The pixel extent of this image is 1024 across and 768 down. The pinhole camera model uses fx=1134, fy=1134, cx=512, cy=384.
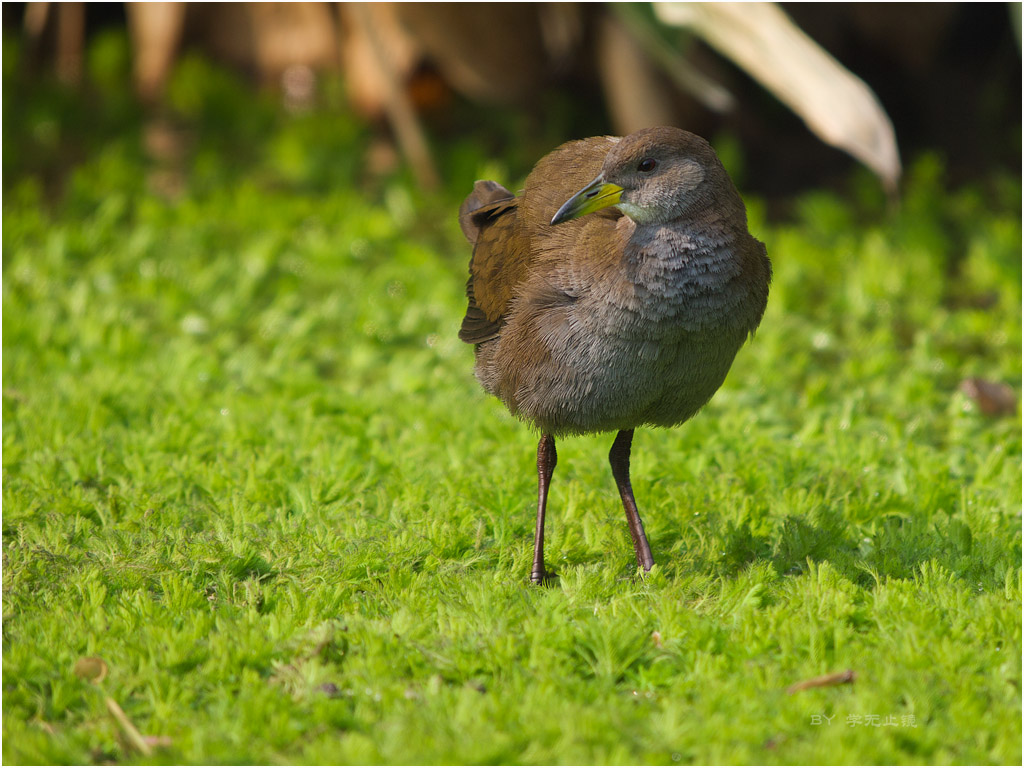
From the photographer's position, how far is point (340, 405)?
5344 millimetres

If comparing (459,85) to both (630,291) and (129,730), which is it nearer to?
(630,291)

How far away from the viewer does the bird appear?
11.5 ft

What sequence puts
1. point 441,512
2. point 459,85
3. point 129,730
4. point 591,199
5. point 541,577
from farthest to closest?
point 459,85 → point 441,512 → point 541,577 → point 591,199 → point 129,730

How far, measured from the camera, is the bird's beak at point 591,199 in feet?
11.9

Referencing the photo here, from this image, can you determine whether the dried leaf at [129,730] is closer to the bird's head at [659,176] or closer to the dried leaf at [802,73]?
the bird's head at [659,176]

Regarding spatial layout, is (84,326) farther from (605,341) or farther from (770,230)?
(770,230)

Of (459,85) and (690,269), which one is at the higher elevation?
(459,85)

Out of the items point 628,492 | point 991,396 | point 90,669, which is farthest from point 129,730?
point 991,396

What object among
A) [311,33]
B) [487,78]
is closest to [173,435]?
[487,78]

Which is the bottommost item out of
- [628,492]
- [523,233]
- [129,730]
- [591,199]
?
[129,730]

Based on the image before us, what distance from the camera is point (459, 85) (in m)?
8.26

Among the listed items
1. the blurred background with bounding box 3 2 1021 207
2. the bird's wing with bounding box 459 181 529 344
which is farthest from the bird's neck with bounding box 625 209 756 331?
the blurred background with bounding box 3 2 1021 207

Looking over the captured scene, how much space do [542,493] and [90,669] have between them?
1604mm

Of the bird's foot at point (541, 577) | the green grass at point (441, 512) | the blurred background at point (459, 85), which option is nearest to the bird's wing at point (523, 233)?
the green grass at point (441, 512)
